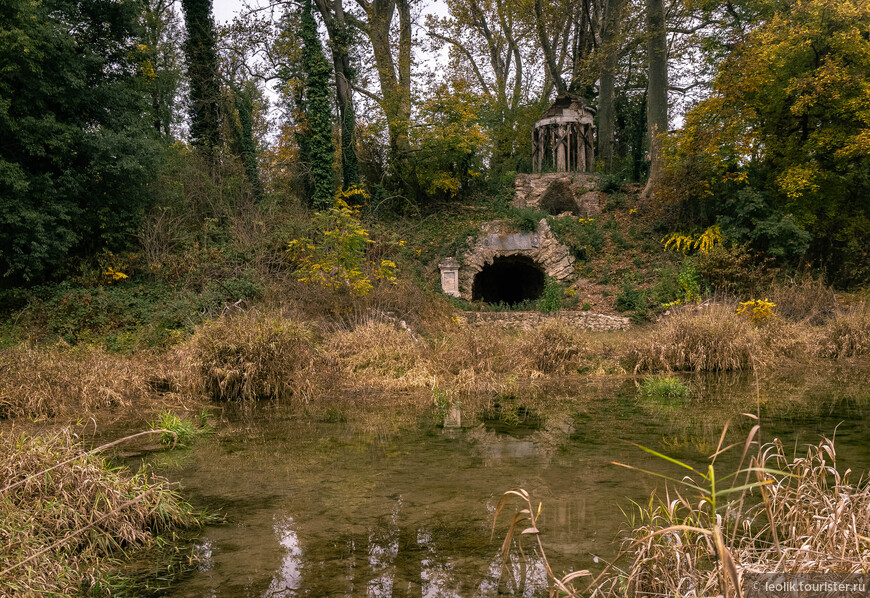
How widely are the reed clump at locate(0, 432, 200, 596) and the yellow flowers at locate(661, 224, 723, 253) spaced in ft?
55.3

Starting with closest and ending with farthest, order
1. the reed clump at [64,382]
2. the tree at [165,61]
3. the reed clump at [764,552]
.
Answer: the reed clump at [764,552] < the reed clump at [64,382] < the tree at [165,61]

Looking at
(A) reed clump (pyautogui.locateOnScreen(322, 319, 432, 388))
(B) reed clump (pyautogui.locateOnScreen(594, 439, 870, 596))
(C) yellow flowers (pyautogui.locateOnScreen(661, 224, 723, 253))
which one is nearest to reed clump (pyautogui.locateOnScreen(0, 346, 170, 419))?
(A) reed clump (pyautogui.locateOnScreen(322, 319, 432, 388))

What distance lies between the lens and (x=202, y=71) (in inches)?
687

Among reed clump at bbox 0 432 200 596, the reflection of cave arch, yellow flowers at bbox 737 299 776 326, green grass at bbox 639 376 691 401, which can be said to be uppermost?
the reflection of cave arch

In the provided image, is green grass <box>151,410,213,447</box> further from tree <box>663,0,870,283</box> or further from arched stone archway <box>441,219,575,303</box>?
tree <box>663,0,870,283</box>

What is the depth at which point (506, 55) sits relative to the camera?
30.7 metres

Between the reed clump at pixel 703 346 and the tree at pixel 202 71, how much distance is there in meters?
14.1

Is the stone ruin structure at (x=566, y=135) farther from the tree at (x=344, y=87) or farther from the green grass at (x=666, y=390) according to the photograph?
the green grass at (x=666, y=390)

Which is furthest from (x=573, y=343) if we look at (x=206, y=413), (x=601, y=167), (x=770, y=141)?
(x=601, y=167)

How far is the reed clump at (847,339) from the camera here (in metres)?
10.5

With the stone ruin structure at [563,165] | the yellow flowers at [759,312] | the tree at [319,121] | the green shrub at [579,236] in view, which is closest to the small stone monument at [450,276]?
the green shrub at [579,236]

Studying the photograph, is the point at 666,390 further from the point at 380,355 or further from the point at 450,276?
the point at 450,276

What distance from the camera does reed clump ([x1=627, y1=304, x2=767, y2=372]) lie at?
32.2 feet

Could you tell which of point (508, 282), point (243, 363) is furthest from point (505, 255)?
point (243, 363)
